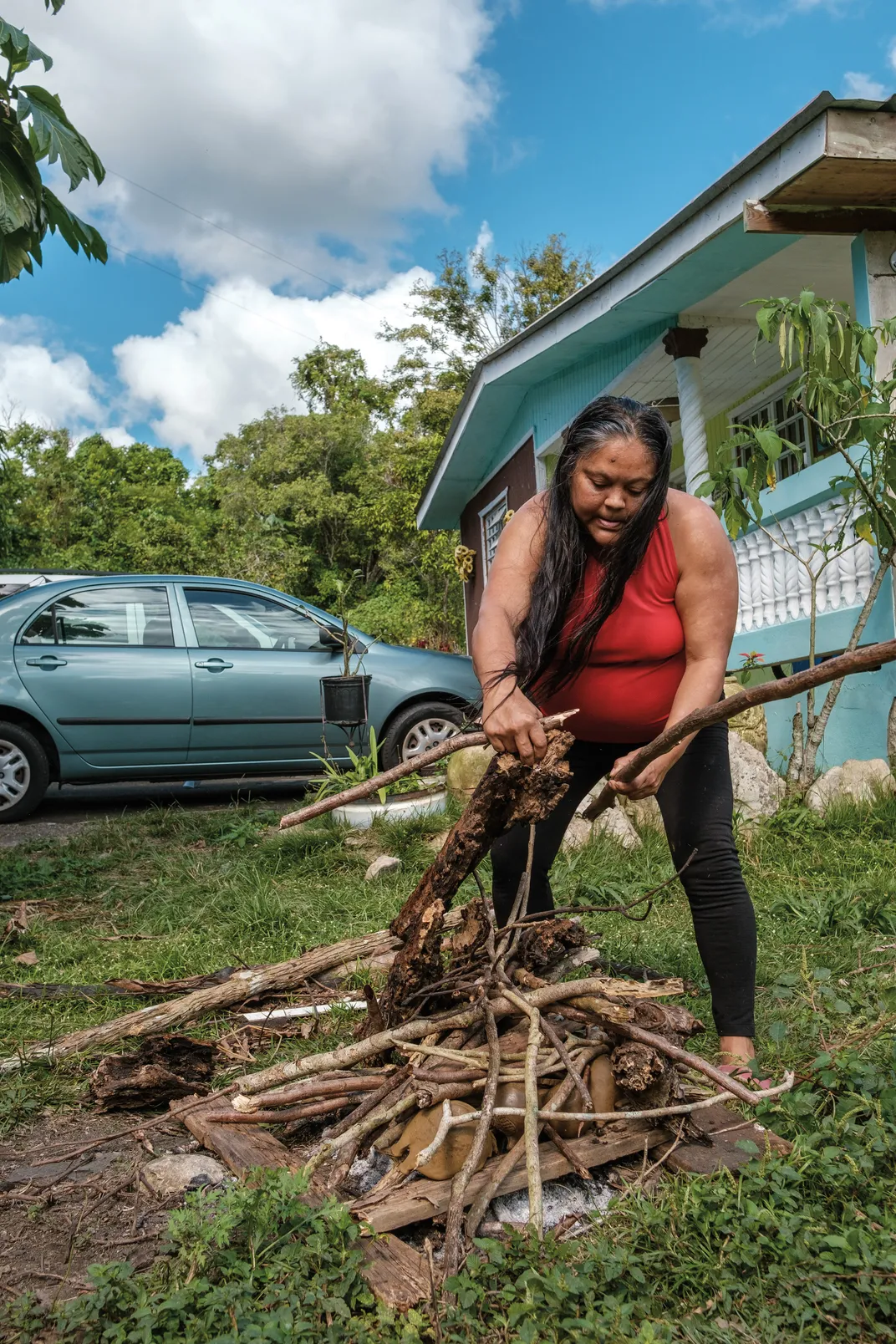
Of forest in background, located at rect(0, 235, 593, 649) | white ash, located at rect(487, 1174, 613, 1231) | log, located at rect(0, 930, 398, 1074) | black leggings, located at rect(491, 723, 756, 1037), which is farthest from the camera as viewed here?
forest in background, located at rect(0, 235, 593, 649)

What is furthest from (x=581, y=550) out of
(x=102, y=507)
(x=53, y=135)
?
(x=102, y=507)

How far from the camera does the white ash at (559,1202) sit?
2.13 m

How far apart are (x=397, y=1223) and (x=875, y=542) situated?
15.7ft

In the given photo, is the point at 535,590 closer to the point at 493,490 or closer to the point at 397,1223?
the point at 397,1223

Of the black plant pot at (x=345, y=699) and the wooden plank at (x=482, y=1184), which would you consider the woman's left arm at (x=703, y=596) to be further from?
the black plant pot at (x=345, y=699)

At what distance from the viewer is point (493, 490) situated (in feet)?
47.9

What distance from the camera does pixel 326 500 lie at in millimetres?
29828

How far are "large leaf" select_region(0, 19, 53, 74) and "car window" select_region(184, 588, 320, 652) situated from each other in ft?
15.2

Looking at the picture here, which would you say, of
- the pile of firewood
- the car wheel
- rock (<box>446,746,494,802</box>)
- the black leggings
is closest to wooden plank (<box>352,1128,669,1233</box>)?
the pile of firewood

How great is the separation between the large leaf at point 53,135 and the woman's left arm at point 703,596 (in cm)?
243

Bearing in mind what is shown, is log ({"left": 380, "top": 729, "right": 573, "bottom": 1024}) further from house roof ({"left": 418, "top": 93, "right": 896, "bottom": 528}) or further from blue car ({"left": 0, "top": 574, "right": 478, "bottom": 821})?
blue car ({"left": 0, "top": 574, "right": 478, "bottom": 821})

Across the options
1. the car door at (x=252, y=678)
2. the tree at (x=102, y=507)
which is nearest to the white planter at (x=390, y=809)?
the car door at (x=252, y=678)

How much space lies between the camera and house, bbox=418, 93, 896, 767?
5.76m

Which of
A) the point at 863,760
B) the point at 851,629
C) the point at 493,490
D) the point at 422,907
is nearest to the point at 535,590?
the point at 422,907
